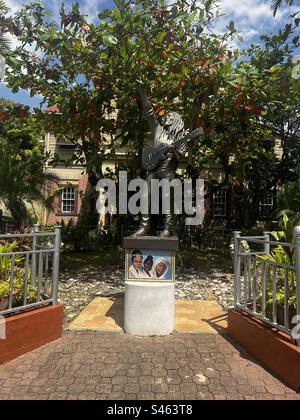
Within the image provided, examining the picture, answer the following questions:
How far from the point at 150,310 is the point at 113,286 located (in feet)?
10.2

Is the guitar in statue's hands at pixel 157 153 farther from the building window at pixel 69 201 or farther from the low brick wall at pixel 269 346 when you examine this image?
the building window at pixel 69 201

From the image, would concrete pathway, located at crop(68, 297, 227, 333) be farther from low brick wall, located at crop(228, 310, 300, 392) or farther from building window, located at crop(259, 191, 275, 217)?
→ building window, located at crop(259, 191, 275, 217)

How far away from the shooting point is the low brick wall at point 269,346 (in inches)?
126

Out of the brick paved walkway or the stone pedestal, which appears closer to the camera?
the brick paved walkway

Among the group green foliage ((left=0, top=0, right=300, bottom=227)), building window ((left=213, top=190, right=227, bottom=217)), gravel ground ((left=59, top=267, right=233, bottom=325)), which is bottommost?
gravel ground ((left=59, top=267, right=233, bottom=325))

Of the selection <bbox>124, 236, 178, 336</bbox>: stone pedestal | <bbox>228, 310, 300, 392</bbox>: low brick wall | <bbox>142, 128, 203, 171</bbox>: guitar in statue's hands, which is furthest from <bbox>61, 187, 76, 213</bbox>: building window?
<bbox>228, 310, 300, 392</bbox>: low brick wall

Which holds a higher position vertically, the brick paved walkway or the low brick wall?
the low brick wall

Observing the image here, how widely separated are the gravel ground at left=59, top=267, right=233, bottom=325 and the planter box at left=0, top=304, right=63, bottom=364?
0.86m

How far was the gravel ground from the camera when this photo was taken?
640cm

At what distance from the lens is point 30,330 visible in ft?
13.1

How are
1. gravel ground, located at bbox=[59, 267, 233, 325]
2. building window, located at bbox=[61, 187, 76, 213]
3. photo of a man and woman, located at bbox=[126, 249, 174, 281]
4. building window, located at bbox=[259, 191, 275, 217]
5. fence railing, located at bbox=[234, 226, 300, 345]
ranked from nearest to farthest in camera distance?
fence railing, located at bbox=[234, 226, 300, 345]
photo of a man and woman, located at bbox=[126, 249, 174, 281]
gravel ground, located at bbox=[59, 267, 233, 325]
building window, located at bbox=[259, 191, 275, 217]
building window, located at bbox=[61, 187, 76, 213]

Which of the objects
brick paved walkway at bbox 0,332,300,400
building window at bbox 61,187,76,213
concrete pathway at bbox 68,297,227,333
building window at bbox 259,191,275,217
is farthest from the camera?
building window at bbox 61,187,76,213

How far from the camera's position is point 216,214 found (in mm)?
19594

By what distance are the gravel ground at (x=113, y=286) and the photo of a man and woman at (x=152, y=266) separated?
1.56 meters
